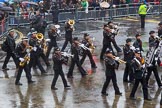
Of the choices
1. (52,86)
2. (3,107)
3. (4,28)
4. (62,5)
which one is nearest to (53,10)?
(62,5)

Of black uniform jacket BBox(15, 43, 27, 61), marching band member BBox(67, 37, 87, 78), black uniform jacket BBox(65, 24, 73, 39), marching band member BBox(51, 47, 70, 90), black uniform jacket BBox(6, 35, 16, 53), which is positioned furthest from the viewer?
black uniform jacket BBox(65, 24, 73, 39)

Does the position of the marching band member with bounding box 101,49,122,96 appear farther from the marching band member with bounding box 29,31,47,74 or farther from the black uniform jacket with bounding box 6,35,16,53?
the black uniform jacket with bounding box 6,35,16,53

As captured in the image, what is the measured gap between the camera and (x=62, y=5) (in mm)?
34000

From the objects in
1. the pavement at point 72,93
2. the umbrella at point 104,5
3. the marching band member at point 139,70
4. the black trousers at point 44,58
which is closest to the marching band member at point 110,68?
the pavement at point 72,93

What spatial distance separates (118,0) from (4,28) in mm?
10908

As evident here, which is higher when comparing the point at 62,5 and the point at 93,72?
the point at 62,5

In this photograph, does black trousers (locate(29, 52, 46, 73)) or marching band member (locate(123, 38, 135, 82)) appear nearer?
marching band member (locate(123, 38, 135, 82))

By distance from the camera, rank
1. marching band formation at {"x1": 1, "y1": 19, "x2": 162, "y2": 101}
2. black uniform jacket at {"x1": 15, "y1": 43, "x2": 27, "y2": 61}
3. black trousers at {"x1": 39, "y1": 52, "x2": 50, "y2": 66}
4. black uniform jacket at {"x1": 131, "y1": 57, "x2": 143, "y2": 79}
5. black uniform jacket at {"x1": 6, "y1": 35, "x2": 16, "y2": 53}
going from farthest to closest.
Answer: black trousers at {"x1": 39, "y1": 52, "x2": 50, "y2": 66}, black uniform jacket at {"x1": 6, "y1": 35, "x2": 16, "y2": 53}, black uniform jacket at {"x1": 15, "y1": 43, "x2": 27, "y2": 61}, marching band formation at {"x1": 1, "y1": 19, "x2": 162, "y2": 101}, black uniform jacket at {"x1": 131, "y1": 57, "x2": 143, "y2": 79}

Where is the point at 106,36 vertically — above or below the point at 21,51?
above

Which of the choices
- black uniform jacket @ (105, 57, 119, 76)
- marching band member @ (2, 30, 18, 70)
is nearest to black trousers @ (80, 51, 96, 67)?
marching band member @ (2, 30, 18, 70)

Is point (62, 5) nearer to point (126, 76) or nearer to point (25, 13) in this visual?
point (25, 13)

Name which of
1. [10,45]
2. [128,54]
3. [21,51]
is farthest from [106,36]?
[21,51]

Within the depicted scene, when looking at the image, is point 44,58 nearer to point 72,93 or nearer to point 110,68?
point 72,93

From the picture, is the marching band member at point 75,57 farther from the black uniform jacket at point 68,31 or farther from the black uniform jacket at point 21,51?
the black uniform jacket at point 68,31
